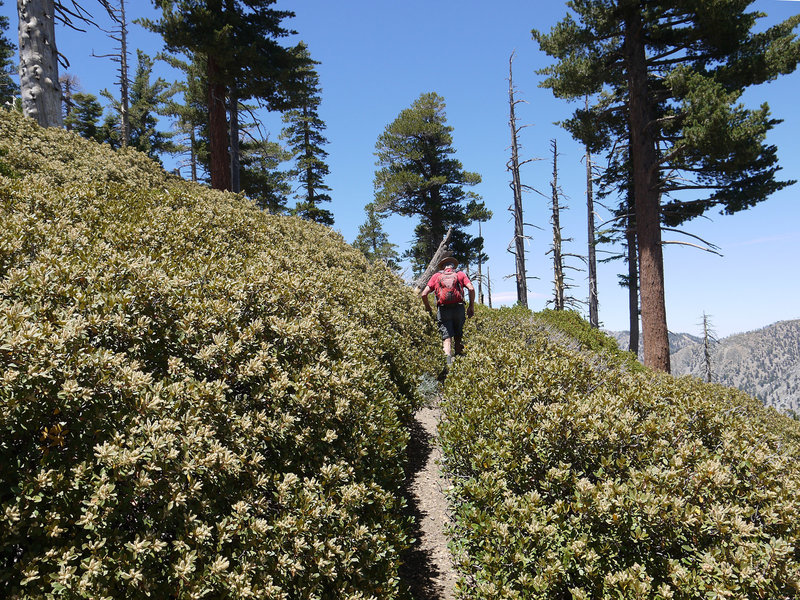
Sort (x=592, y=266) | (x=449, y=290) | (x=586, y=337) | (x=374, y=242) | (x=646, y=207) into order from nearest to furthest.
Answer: (x=449, y=290) → (x=586, y=337) → (x=646, y=207) → (x=592, y=266) → (x=374, y=242)

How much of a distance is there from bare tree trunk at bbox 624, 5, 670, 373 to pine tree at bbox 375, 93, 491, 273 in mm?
13133

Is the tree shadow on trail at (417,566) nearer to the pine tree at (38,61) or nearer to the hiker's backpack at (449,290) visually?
the hiker's backpack at (449,290)

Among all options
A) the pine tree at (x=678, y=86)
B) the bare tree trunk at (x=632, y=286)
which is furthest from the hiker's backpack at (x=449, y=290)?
the bare tree trunk at (x=632, y=286)

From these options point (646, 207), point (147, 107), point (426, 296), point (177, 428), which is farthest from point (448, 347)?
point (147, 107)

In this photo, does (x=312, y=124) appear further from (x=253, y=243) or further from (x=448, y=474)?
(x=448, y=474)

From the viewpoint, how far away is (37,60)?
8.62 metres

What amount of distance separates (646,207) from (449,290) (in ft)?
26.4

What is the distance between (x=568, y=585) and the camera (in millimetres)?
2580

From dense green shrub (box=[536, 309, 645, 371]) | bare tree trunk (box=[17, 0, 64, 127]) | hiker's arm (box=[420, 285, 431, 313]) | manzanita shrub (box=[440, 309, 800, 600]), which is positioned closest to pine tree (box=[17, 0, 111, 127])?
bare tree trunk (box=[17, 0, 64, 127])

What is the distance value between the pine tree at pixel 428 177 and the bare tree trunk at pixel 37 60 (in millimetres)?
17003

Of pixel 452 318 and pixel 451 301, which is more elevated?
pixel 451 301

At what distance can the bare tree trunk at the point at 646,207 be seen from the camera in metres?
12.0

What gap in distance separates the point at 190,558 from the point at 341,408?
4.27 feet

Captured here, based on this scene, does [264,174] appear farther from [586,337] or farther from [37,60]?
[586,337]
